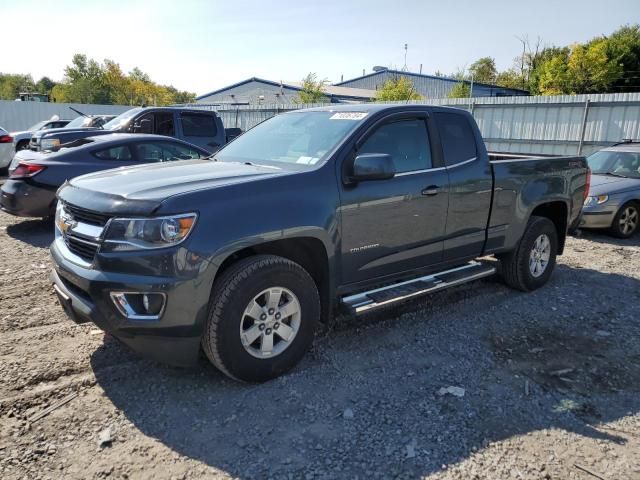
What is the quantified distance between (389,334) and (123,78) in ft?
229

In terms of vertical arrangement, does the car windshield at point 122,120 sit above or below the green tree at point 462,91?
below

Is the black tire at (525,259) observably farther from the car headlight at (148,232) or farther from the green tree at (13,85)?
the green tree at (13,85)

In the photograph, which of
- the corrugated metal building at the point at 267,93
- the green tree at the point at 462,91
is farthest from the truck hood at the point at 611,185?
the corrugated metal building at the point at 267,93

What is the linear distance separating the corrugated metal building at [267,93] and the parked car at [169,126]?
28.9m

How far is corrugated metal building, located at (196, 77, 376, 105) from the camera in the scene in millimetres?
42188

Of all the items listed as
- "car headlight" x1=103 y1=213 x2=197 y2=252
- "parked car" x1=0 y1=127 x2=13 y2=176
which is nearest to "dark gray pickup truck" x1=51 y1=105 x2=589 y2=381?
"car headlight" x1=103 y1=213 x2=197 y2=252

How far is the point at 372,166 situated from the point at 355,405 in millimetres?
1641

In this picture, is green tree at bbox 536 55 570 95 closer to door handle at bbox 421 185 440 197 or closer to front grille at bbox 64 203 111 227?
door handle at bbox 421 185 440 197

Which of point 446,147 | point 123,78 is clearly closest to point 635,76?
point 446,147

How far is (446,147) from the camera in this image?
4.47 metres

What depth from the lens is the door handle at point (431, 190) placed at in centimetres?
412

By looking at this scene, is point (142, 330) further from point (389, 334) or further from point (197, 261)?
point (389, 334)

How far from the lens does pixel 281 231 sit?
3.26m

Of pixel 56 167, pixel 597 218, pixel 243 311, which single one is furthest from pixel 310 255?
pixel 597 218
